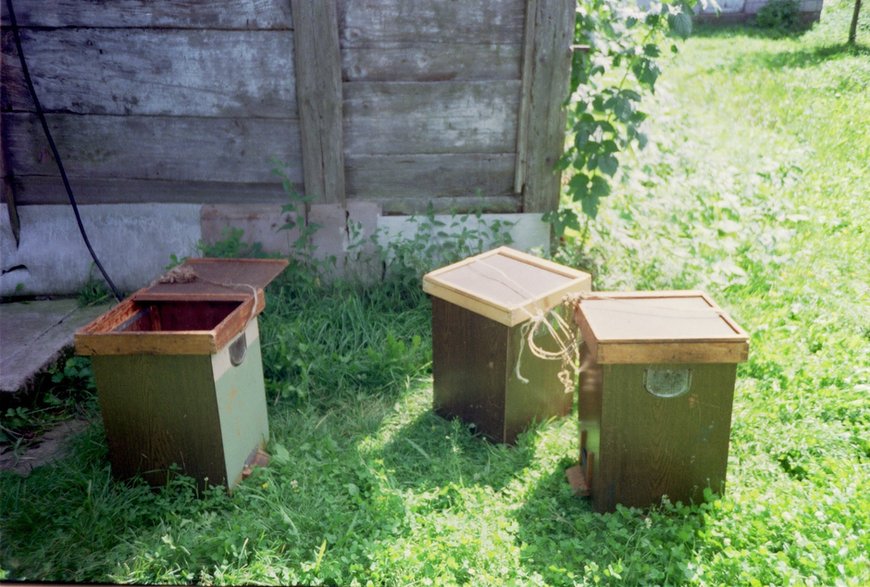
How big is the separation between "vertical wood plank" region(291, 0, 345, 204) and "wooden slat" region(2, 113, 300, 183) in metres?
0.13

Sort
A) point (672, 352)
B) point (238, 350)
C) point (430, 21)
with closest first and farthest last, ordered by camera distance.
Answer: point (672, 352) → point (238, 350) → point (430, 21)

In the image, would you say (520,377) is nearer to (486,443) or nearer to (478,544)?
(486,443)

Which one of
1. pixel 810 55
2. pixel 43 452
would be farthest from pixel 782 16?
pixel 43 452

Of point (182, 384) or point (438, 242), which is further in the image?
point (438, 242)

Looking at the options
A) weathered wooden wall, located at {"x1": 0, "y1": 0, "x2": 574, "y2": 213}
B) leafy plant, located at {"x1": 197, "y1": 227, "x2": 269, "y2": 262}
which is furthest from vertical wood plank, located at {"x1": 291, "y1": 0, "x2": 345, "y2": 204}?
leafy plant, located at {"x1": 197, "y1": 227, "x2": 269, "y2": 262}

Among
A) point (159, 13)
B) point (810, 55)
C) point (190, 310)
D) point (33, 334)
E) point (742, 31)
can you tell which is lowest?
point (33, 334)

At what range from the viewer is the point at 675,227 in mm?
5148

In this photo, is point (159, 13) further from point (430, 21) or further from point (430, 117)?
point (430, 117)

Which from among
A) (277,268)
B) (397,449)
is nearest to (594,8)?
(277,268)

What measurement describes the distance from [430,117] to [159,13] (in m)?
1.61

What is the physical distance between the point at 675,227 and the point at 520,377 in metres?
2.55

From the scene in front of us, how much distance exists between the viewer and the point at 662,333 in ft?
8.58

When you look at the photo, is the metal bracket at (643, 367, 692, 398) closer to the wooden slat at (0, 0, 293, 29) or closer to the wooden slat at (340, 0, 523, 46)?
the wooden slat at (340, 0, 523, 46)

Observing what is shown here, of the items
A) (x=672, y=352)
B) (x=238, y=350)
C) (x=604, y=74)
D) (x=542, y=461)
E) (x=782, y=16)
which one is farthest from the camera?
(x=604, y=74)
